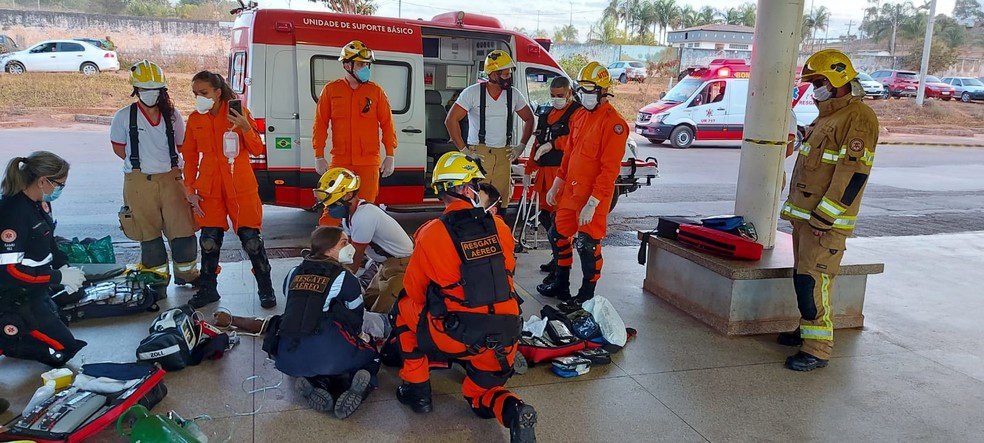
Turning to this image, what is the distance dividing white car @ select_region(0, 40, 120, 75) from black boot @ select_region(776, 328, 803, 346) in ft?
85.2

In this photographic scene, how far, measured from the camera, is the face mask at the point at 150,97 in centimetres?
506

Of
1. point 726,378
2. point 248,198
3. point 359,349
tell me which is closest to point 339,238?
point 359,349

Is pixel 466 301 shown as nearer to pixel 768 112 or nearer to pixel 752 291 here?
pixel 752 291

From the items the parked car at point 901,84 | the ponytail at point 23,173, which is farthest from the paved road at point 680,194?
the parked car at point 901,84

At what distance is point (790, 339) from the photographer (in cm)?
479

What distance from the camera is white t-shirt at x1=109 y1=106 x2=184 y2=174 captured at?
5.14 meters

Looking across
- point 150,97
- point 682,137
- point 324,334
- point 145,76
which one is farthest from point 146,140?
point 682,137

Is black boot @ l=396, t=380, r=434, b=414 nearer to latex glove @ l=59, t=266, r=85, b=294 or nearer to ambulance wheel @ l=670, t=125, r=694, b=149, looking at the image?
latex glove @ l=59, t=266, r=85, b=294

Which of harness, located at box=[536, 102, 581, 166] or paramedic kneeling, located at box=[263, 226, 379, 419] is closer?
paramedic kneeling, located at box=[263, 226, 379, 419]

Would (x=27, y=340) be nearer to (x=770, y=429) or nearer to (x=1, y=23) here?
(x=770, y=429)

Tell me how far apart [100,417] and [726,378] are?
3541mm

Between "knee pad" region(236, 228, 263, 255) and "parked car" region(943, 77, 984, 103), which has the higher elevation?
"parked car" region(943, 77, 984, 103)

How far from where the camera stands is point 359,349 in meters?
3.68

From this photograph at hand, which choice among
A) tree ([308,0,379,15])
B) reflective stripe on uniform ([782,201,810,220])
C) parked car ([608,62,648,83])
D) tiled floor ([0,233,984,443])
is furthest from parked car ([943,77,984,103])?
reflective stripe on uniform ([782,201,810,220])
